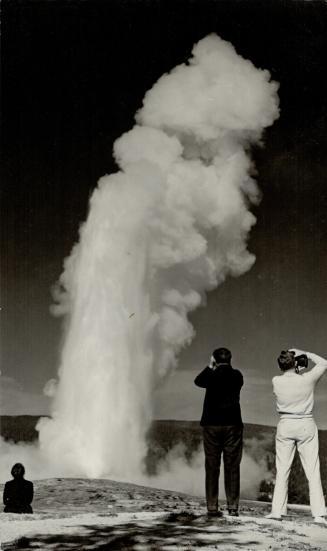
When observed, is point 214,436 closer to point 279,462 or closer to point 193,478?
point 279,462

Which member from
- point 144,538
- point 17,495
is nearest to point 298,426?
point 144,538

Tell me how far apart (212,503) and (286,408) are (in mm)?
1840

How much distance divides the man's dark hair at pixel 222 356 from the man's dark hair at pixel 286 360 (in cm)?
76

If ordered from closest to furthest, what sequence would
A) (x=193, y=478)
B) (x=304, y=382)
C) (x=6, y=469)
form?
(x=304, y=382) < (x=6, y=469) < (x=193, y=478)

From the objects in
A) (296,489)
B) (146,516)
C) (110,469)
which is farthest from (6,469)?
(146,516)

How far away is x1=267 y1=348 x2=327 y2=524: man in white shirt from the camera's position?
9602 millimetres

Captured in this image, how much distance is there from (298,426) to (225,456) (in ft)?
4.00

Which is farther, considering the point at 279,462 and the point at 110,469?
the point at 110,469

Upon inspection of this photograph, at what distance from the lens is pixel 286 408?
9711 millimetres

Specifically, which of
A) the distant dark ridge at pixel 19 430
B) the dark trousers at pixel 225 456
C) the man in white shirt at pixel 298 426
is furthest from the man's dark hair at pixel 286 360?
the distant dark ridge at pixel 19 430

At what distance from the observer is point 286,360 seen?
9766 millimetres

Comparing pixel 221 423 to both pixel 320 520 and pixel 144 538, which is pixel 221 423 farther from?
pixel 144 538

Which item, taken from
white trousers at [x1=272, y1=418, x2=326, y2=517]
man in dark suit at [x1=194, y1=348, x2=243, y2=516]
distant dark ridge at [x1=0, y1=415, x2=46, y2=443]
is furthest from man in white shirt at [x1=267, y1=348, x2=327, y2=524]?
distant dark ridge at [x1=0, y1=415, x2=46, y2=443]

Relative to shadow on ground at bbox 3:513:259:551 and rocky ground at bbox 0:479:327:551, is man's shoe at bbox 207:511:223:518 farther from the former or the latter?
shadow on ground at bbox 3:513:259:551
